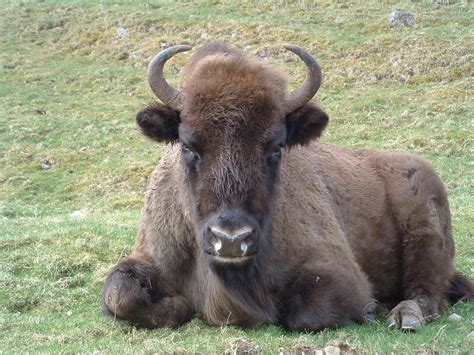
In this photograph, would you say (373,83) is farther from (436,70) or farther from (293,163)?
(293,163)

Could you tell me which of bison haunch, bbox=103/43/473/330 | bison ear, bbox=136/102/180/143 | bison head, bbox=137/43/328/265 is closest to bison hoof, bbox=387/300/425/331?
bison haunch, bbox=103/43/473/330

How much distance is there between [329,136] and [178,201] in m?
15.7

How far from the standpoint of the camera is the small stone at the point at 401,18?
104 feet

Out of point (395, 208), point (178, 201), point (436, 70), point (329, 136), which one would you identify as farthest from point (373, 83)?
point (178, 201)

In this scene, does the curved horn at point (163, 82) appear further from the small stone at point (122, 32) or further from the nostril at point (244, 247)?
the small stone at point (122, 32)

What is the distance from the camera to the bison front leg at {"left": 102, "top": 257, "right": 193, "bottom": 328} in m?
6.78

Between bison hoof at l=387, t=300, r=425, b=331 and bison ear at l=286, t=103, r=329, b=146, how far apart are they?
205 cm

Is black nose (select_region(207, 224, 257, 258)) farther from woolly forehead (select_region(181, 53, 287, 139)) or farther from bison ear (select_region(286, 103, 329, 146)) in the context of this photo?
bison ear (select_region(286, 103, 329, 146))

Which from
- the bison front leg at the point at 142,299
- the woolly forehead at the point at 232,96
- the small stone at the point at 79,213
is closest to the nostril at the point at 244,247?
the woolly forehead at the point at 232,96

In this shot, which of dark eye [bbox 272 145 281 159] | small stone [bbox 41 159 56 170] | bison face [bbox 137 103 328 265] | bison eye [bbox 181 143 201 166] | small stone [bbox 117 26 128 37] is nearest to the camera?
bison face [bbox 137 103 328 265]

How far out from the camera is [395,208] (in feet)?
29.3

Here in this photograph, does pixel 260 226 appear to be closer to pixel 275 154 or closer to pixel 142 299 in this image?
pixel 275 154

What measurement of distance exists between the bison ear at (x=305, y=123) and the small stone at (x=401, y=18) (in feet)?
85.7

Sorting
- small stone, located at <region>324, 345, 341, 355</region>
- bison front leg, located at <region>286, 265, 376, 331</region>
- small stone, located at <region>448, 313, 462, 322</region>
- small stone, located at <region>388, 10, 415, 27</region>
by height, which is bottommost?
small stone, located at <region>388, 10, 415, 27</region>
